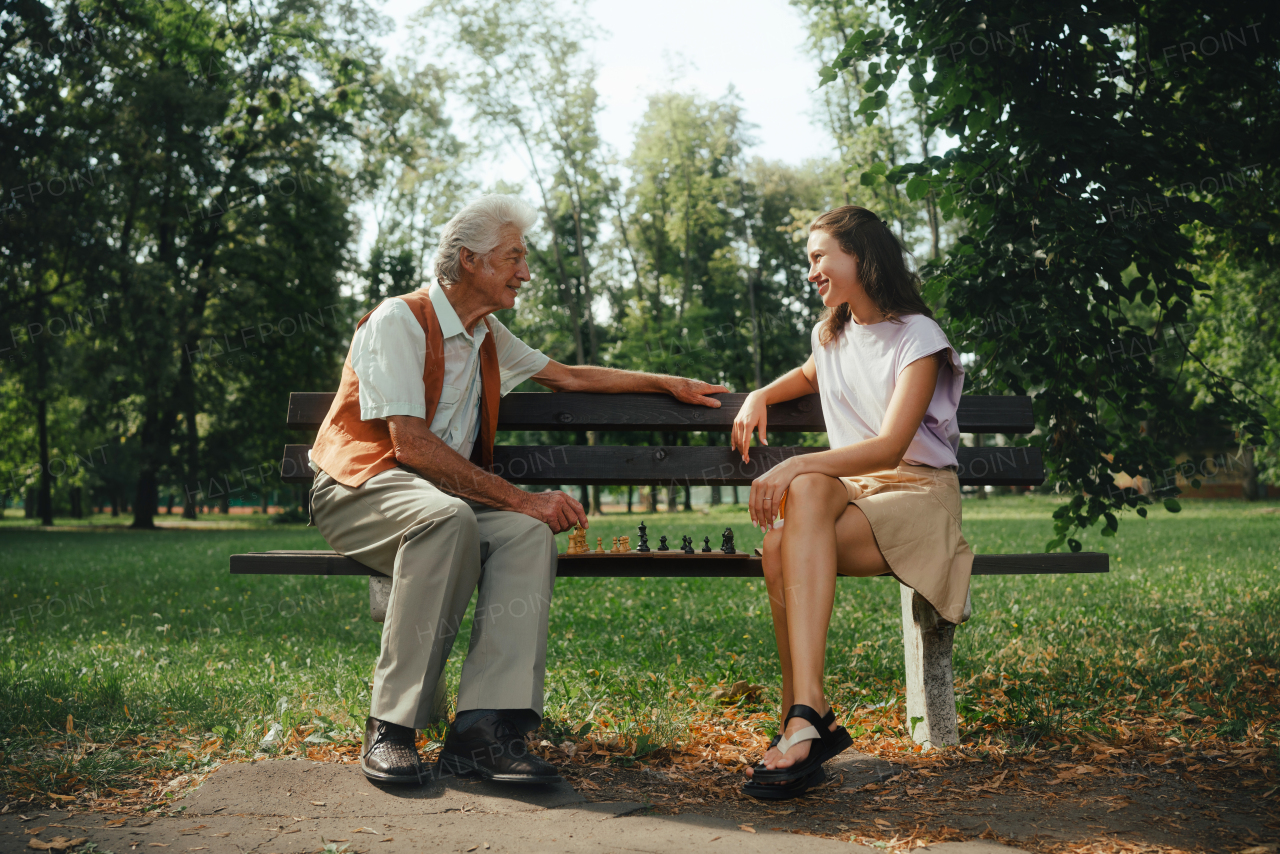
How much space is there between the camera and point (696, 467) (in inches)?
144

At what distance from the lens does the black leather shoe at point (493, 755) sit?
2.73 m

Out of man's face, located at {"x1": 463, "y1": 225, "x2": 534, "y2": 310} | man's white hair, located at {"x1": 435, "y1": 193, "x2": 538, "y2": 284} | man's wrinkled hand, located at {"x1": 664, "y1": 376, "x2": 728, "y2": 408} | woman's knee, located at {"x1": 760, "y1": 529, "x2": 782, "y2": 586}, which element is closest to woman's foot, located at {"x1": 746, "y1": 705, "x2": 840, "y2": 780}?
woman's knee, located at {"x1": 760, "y1": 529, "x2": 782, "y2": 586}

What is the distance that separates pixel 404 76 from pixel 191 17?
659 inches

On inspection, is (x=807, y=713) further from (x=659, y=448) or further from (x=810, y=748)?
(x=659, y=448)

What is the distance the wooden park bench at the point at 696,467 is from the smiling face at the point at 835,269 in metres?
0.57

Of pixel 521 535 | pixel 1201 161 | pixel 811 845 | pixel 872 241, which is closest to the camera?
pixel 811 845

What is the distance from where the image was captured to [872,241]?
127 inches

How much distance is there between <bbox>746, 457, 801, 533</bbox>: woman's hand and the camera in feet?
9.43

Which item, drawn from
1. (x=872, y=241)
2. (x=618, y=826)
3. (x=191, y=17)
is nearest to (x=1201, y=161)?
(x=872, y=241)

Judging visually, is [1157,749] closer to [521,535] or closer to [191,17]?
[521,535]

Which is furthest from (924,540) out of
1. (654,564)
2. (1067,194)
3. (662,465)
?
(1067,194)

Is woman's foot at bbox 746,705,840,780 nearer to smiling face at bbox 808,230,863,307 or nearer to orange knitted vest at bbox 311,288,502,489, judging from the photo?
smiling face at bbox 808,230,863,307

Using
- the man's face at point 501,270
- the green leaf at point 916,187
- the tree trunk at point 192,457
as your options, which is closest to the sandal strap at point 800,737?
the man's face at point 501,270

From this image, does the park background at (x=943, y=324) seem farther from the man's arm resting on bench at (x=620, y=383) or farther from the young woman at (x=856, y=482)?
the man's arm resting on bench at (x=620, y=383)
